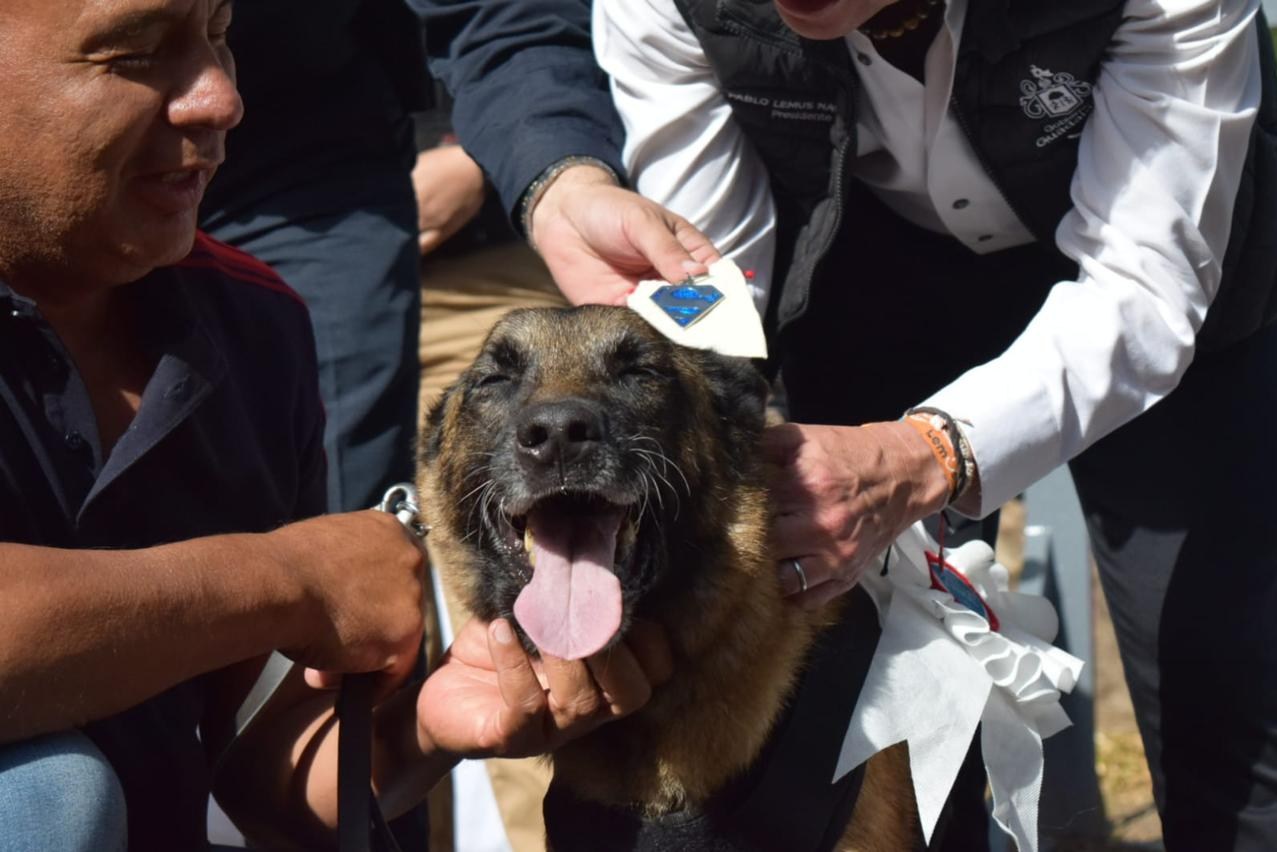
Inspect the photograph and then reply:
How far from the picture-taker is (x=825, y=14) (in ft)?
7.89

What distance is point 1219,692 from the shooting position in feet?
9.54

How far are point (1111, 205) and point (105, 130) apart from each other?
1.75 metres

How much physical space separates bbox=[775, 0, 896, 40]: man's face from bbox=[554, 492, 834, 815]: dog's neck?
0.82 meters

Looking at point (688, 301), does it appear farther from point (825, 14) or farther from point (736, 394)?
point (825, 14)

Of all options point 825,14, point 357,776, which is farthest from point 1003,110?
point 357,776

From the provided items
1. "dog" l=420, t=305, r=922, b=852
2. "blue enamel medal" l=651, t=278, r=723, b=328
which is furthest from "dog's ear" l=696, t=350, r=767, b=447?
"blue enamel medal" l=651, t=278, r=723, b=328

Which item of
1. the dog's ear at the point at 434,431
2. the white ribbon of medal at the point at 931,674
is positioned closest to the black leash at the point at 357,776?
the dog's ear at the point at 434,431

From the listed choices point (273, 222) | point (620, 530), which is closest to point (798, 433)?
point (620, 530)

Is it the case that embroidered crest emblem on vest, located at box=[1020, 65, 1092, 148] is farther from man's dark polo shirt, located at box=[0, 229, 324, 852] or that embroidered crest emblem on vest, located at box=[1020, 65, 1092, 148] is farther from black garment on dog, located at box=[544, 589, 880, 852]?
man's dark polo shirt, located at box=[0, 229, 324, 852]

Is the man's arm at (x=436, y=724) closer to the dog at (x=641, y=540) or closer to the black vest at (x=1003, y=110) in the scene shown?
the dog at (x=641, y=540)

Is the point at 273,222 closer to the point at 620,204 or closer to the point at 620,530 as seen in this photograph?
the point at 620,204

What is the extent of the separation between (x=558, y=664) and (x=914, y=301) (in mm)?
Result: 1340

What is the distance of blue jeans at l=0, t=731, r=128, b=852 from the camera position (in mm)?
1787

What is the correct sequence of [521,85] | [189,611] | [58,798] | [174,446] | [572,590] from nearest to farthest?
[58,798] → [189,611] → [572,590] → [174,446] → [521,85]
